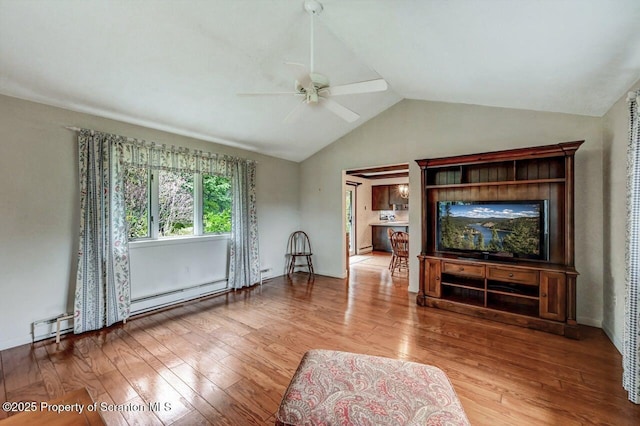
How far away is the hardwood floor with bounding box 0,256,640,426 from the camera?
71.4 inches

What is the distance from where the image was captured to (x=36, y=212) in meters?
2.73

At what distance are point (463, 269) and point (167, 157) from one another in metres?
4.29

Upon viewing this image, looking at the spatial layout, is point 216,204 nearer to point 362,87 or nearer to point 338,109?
point 338,109

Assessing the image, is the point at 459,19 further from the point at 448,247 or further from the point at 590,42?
the point at 448,247

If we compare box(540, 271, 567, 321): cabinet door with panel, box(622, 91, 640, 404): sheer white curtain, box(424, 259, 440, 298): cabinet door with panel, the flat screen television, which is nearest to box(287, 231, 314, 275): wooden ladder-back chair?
box(424, 259, 440, 298): cabinet door with panel

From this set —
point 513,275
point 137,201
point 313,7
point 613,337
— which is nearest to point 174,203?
point 137,201

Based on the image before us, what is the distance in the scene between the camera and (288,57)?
112 inches

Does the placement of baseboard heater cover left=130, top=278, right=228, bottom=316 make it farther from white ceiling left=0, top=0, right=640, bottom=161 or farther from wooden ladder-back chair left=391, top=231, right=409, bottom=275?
wooden ladder-back chair left=391, top=231, right=409, bottom=275

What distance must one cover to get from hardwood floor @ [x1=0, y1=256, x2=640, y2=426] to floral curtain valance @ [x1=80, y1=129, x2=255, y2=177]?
2004mm

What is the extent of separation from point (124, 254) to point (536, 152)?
500 cm

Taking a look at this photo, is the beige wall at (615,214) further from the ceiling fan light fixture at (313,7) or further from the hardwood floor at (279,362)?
the ceiling fan light fixture at (313,7)

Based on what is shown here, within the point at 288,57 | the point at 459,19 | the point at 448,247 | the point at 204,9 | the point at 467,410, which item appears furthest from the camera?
the point at 448,247

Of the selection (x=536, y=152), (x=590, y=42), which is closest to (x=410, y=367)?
(x=590, y=42)

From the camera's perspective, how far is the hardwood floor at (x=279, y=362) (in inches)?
71.4
